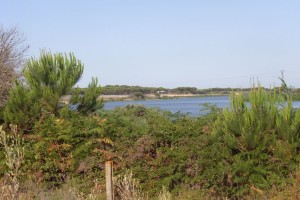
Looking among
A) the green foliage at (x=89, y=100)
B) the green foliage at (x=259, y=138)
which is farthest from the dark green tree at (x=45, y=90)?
the green foliage at (x=259, y=138)

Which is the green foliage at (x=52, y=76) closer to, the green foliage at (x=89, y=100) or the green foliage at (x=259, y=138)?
the green foliage at (x=89, y=100)

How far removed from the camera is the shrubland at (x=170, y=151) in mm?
9641

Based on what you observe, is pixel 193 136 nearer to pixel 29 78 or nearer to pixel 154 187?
pixel 154 187

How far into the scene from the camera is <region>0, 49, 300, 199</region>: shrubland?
9.64 metres

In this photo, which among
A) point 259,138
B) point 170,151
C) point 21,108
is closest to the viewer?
point 259,138

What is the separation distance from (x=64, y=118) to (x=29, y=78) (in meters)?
2.12

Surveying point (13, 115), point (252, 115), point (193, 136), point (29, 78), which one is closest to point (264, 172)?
point (252, 115)

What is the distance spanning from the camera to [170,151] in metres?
10.7

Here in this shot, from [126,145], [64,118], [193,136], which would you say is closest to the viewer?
[193,136]

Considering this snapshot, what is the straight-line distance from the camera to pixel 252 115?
1015 centimetres

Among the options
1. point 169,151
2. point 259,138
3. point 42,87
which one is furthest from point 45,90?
point 259,138

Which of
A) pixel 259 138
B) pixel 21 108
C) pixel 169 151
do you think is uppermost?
pixel 21 108

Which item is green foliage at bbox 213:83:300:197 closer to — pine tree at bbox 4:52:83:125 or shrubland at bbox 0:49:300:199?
shrubland at bbox 0:49:300:199

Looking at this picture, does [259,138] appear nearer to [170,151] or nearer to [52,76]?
[170,151]
